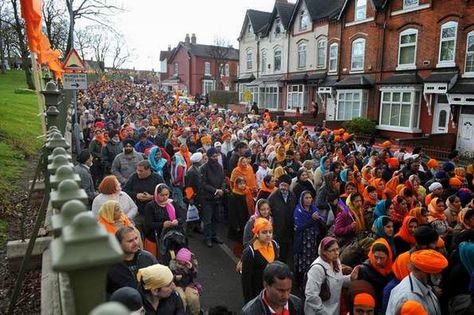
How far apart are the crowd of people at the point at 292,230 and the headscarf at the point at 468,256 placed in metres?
0.01

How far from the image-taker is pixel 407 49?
22.8 meters

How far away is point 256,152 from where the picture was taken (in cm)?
1055

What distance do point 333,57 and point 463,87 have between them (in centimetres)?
1154

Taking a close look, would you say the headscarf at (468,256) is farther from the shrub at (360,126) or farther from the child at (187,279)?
the shrub at (360,126)

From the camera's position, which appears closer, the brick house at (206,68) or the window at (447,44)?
the window at (447,44)

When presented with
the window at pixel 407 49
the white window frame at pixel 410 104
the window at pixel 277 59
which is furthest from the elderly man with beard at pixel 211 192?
the window at pixel 277 59

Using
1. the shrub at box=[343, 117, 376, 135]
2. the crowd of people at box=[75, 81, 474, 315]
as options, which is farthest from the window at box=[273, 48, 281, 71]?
the crowd of people at box=[75, 81, 474, 315]

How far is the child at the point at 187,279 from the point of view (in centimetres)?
417

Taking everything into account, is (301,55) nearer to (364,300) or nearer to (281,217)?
(281,217)

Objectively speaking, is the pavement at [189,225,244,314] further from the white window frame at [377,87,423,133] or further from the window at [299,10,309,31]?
the window at [299,10,309,31]

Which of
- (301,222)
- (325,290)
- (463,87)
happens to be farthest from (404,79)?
(325,290)

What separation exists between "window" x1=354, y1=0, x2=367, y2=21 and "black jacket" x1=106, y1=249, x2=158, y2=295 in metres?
25.6

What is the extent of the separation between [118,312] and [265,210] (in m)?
4.89

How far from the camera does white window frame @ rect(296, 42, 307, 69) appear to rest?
3273 cm
